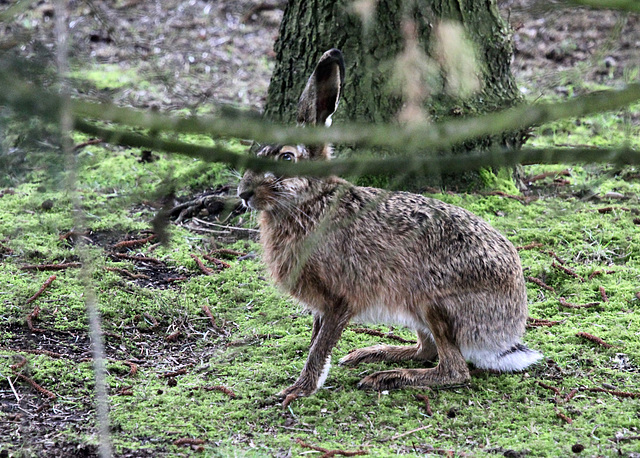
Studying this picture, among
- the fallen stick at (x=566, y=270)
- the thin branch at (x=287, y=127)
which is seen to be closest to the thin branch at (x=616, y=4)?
the thin branch at (x=287, y=127)

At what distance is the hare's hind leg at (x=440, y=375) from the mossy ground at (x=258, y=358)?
0.28ft

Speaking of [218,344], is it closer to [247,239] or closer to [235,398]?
[235,398]

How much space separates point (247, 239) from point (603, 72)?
22.1ft

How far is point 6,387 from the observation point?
462cm

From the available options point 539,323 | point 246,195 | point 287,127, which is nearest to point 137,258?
point 246,195

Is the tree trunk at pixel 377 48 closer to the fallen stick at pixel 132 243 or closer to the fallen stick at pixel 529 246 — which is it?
the fallen stick at pixel 529 246

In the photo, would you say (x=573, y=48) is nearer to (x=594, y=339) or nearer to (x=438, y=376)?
(x=594, y=339)

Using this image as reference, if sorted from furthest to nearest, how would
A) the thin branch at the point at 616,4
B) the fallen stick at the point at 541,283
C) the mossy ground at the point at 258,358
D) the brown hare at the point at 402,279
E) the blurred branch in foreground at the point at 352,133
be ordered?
the fallen stick at the point at 541,283 → the brown hare at the point at 402,279 → the mossy ground at the point at 258,358 → the thin branch at the point at 616,4 → the blurred branch in foreground at the point at 352,133

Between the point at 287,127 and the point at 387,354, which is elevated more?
the point at 287,127

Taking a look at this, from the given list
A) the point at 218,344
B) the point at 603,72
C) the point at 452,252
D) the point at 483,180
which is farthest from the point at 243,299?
the point at 603,72

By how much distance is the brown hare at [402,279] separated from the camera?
4.89m

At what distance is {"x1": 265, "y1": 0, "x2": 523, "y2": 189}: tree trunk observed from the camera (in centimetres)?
715

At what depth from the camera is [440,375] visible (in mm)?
4922

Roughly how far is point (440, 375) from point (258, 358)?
125cm
